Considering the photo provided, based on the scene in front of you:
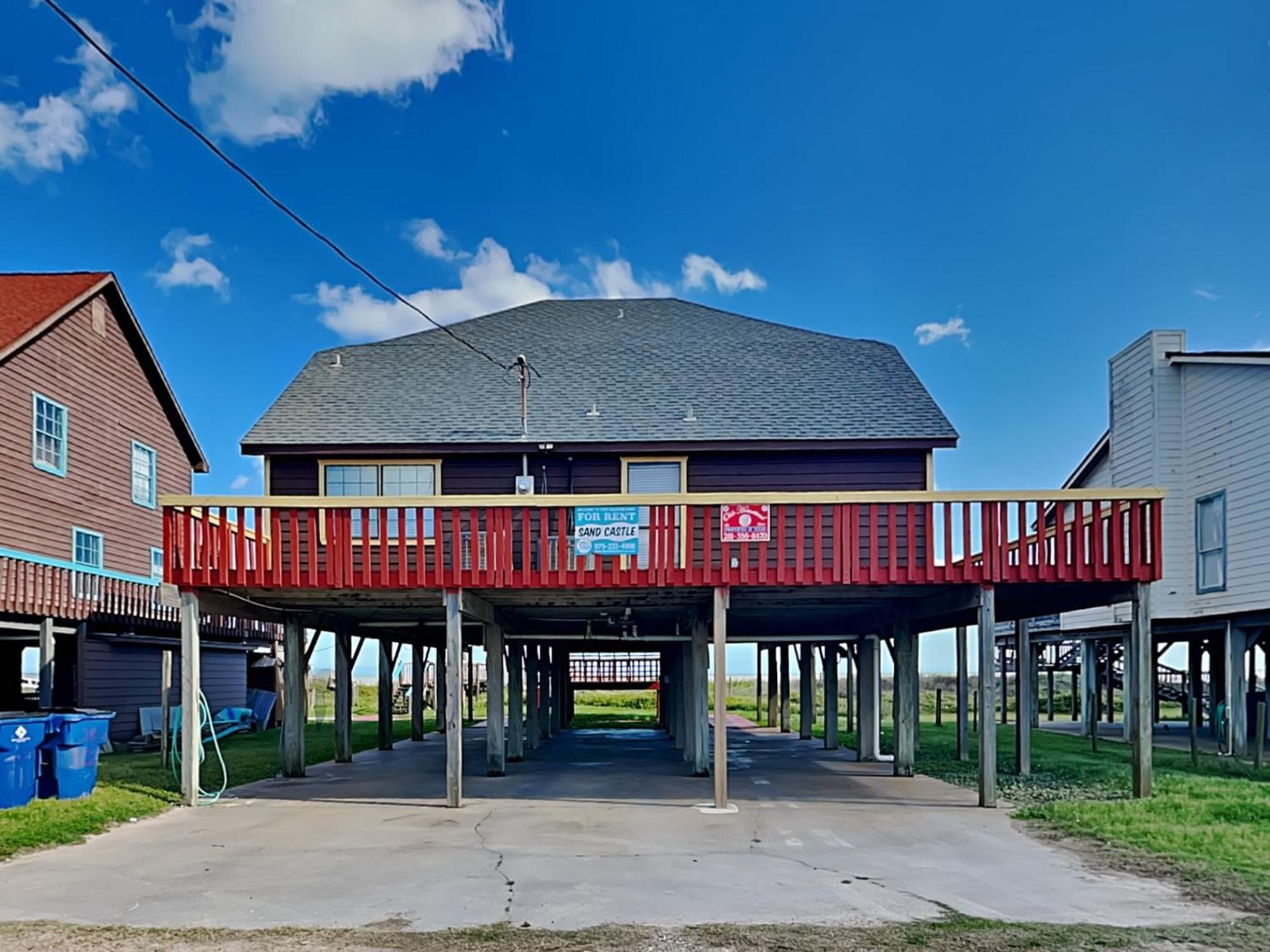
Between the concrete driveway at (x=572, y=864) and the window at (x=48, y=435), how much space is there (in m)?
8.81

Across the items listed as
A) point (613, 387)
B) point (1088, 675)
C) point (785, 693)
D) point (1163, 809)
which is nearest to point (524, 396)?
point (613, 387)

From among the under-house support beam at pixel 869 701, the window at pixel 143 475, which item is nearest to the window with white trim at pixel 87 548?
the window at pixel 143 475

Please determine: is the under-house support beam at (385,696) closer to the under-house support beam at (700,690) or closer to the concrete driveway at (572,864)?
the concrete driveway at (572,864)

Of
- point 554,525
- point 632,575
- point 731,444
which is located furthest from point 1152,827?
point 731,444

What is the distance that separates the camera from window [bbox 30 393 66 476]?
69.3 ft

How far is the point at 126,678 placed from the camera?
74.4ft

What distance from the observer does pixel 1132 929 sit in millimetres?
7547

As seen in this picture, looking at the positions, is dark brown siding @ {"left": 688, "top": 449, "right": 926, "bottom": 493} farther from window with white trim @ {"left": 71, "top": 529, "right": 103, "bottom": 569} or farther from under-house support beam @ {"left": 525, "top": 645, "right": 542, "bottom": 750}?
window with white trim @ {"left": 71, "top": 529, "right": 103, "bottom": 569}

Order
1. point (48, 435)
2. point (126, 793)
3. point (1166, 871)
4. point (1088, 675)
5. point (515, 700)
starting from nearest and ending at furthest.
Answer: point (1166, 871)
point (126, 793)
point (515, 700)
point (48, 435)
point (1088, 675)

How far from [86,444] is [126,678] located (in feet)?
15.1

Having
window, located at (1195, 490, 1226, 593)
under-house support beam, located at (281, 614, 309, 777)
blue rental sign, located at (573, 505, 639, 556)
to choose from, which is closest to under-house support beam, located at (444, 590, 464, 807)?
blue rental sign, located at (573, 505, 639, 556)

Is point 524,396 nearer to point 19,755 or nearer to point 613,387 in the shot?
point 613,387

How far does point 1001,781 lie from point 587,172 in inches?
561

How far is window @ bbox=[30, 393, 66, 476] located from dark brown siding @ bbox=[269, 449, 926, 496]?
494 centimetres
